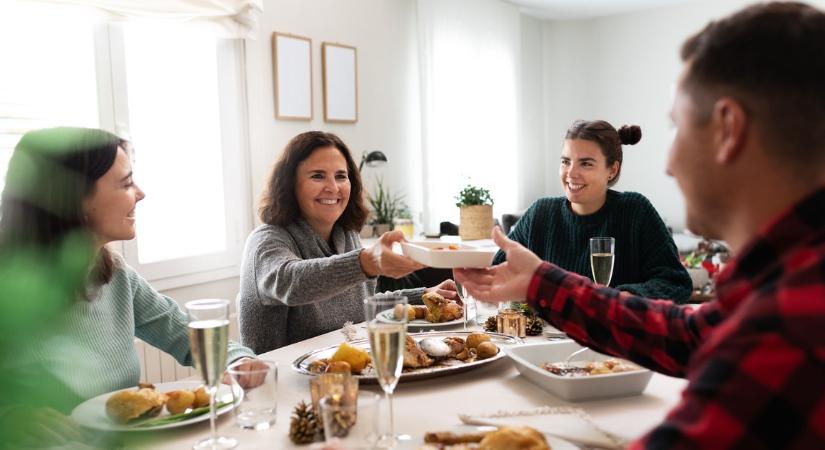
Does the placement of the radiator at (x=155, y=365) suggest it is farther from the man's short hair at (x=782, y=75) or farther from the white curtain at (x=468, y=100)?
the white curtain at (x=468, y=100)

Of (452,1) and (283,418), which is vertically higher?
(452,1)

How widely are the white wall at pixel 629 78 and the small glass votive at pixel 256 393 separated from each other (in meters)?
6.08

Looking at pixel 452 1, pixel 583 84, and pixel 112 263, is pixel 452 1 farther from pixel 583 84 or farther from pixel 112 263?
pixel 112 263

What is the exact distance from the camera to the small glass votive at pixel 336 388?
0.96 meters

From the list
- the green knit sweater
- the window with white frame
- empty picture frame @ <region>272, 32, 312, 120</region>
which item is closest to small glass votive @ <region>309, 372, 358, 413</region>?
the green knit sweater

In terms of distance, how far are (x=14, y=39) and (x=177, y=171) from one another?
1.00 metres

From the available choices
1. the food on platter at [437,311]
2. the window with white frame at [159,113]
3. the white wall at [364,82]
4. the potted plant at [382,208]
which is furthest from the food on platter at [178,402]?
the potted plant at [382,208]

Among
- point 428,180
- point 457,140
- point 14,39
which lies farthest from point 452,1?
point 14,39

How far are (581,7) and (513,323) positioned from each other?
18.6 ft

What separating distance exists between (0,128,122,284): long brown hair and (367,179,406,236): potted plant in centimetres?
306

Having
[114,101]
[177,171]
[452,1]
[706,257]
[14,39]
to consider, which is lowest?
[706,257]

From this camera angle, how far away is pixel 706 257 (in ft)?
12.3

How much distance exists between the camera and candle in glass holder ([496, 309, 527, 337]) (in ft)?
5.59

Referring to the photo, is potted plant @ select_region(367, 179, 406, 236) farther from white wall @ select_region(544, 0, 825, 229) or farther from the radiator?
white wall @ select_region(544, 0, 825, 229)
